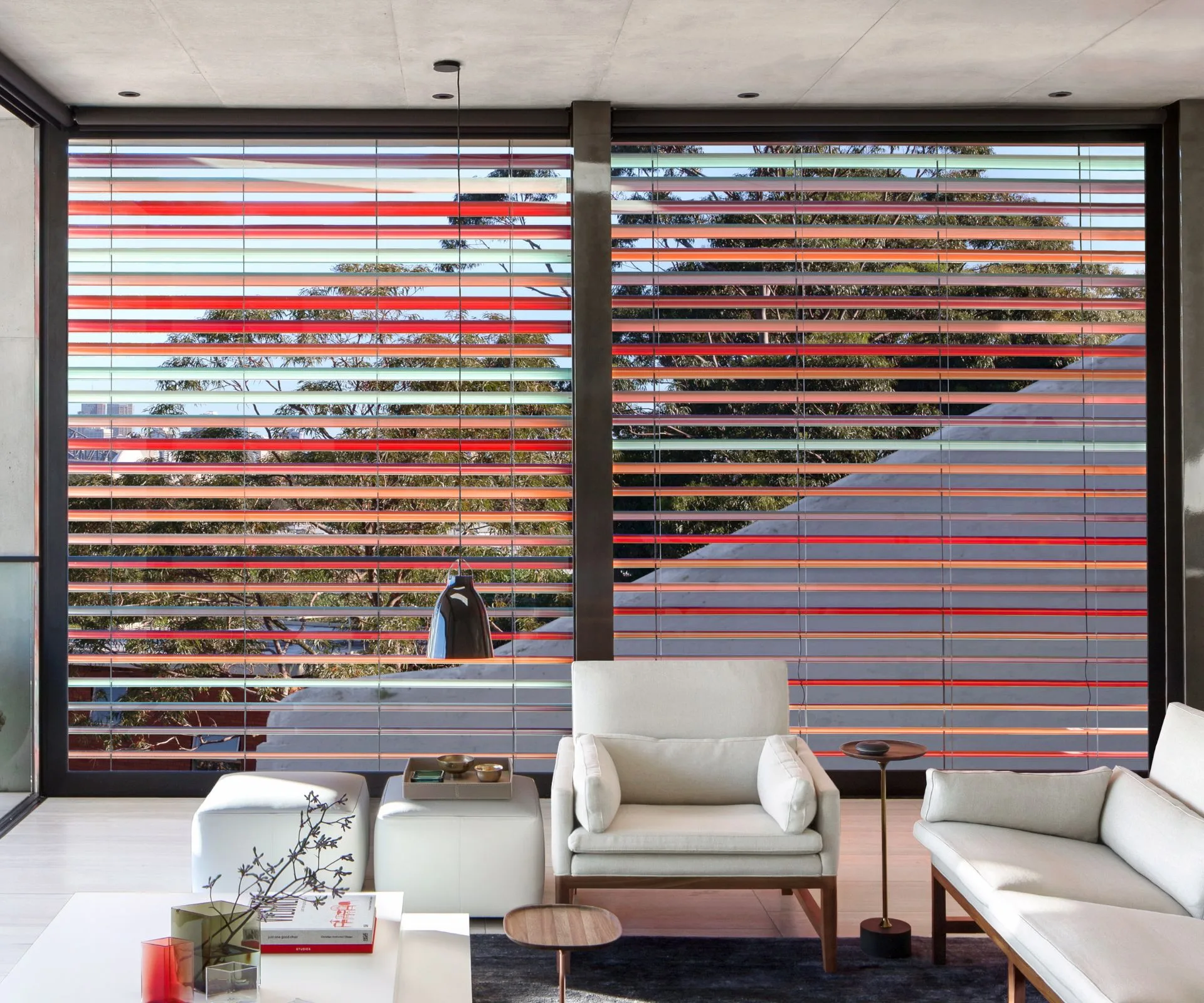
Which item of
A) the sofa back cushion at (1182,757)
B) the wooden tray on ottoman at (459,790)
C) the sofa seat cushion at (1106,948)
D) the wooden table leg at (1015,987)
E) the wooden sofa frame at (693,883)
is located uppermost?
the sofa back cushion at (1182,757)

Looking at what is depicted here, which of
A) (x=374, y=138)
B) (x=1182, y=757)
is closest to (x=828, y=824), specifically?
(x=1182, y=757)

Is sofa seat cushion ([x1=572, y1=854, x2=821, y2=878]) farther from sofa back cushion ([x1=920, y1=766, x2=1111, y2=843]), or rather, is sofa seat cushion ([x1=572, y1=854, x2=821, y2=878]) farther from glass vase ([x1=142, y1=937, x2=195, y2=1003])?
glass vase ([x1=142, y1=937, x2=195, y2=1003])

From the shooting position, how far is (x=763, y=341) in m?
5.36

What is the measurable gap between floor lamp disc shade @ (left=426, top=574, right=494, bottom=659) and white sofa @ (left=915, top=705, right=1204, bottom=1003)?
Answer: 153 cm

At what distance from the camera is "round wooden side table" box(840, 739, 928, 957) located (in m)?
3.56

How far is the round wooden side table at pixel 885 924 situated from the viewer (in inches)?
140

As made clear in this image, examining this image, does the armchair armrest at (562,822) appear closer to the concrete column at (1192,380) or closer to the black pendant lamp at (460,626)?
the black pendant lamp at (460,626)

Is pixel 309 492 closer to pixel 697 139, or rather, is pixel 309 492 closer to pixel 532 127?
pixel 532 127

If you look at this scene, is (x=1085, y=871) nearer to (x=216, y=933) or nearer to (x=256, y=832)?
(x=216, y=933)

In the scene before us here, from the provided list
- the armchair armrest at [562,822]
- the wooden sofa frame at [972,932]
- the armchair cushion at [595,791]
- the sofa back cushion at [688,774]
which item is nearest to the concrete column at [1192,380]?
the wooden sofa frame at [972,932]

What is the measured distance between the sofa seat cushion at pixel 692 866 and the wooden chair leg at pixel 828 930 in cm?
8

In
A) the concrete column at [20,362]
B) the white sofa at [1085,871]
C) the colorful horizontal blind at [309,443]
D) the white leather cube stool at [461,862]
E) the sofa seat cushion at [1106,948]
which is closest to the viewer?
the sofa seat cushion at [1106,948]

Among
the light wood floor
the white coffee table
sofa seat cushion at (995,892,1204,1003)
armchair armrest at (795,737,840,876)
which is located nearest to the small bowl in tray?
the light wood floor

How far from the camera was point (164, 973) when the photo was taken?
249cm
